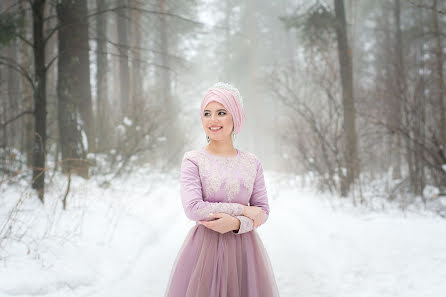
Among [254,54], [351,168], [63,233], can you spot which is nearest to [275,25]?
Answer: [254,54]

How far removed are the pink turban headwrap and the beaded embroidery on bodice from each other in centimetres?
20

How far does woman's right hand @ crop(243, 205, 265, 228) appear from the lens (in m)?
1.70

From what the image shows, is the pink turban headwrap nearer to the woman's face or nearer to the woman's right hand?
the woman's face

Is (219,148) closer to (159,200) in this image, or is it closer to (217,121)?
(217,121)

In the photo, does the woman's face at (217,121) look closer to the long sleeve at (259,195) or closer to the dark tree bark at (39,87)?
the long sleeve at (259,195)

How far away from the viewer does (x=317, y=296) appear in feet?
9.32

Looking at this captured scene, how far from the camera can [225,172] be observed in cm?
176

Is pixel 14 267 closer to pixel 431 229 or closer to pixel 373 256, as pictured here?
pixel 373 256

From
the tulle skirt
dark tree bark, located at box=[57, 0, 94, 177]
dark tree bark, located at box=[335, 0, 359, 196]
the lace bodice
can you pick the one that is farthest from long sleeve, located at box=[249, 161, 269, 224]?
dark tree bark, located at box=[335, 0, 359, 196]

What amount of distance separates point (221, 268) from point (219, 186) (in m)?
0.48

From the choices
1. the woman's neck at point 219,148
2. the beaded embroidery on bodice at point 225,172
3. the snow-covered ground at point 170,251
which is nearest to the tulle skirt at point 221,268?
the beaded embroidery on bodice at point 225,172

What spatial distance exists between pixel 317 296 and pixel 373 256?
1203 millimetres

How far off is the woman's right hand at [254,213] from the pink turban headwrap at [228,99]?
47 centimetres

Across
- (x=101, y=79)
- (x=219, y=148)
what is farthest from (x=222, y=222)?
(x=101, y=79)
